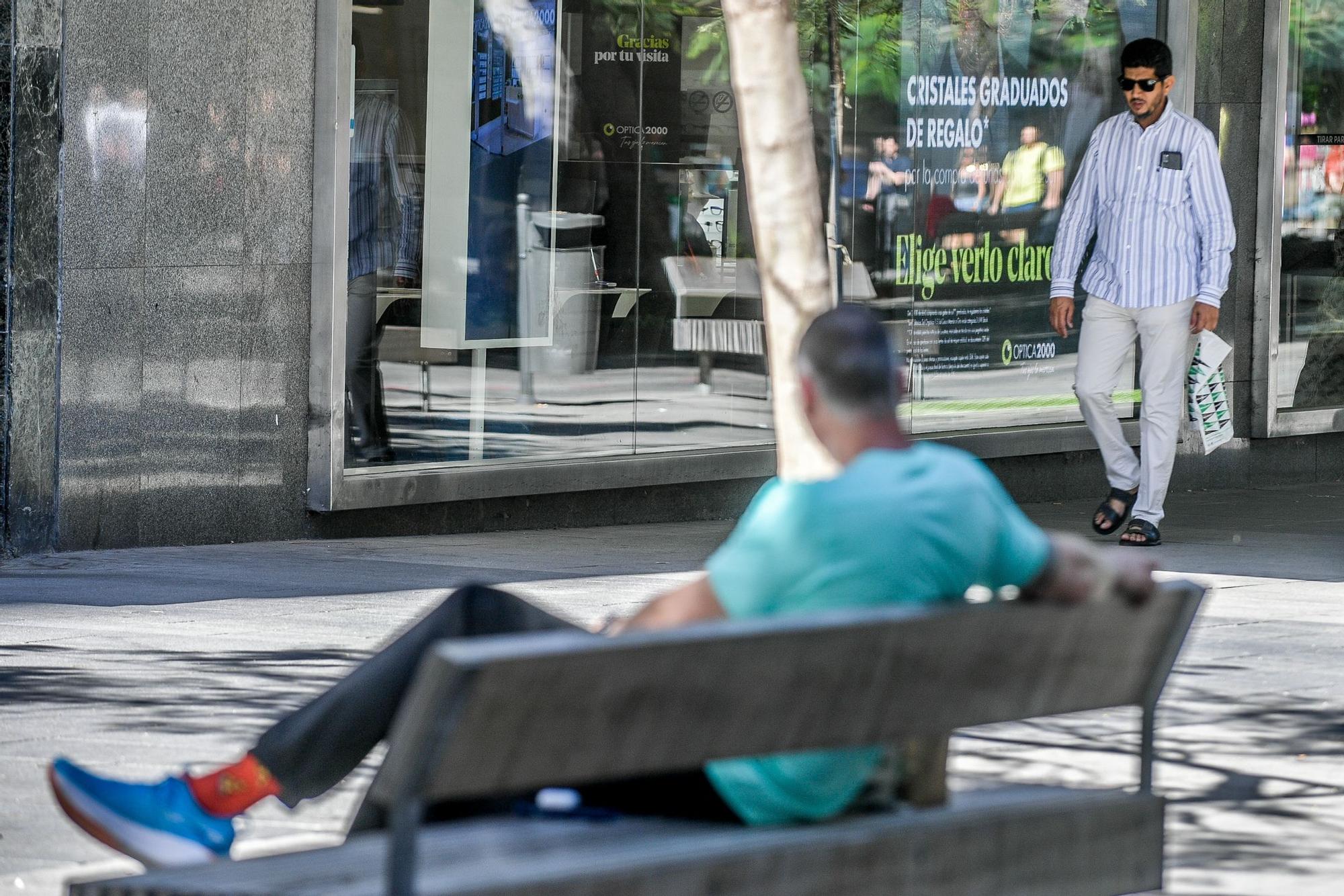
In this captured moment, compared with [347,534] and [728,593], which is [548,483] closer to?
[347,534]

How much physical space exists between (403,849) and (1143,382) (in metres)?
7.95

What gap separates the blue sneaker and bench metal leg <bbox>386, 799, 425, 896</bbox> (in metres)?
1.06

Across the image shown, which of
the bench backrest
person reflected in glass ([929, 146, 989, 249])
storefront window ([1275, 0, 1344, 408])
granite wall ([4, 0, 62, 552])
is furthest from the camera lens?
storefront window ([1275, 0, 1344, 408])

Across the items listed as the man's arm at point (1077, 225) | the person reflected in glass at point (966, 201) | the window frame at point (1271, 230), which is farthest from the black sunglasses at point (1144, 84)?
the window frame at point (1271, 230)

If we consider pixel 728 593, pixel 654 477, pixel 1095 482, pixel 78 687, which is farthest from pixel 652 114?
pixel 728 593

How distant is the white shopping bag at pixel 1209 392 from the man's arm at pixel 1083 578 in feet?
23.4

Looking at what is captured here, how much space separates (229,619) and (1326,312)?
913 cm

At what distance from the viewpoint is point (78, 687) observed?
6.36 metres

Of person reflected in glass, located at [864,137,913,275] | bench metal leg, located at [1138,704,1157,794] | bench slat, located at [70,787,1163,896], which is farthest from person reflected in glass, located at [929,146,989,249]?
bench slat, located at [70,787,1163,896]

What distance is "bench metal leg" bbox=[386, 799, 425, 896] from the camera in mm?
2795

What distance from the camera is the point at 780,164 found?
5.16m

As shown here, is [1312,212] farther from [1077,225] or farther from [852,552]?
[852,552]

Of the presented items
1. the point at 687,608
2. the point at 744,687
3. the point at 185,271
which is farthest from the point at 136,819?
the point at 185,271

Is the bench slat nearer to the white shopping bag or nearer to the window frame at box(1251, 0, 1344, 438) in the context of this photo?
the white shopping bag
